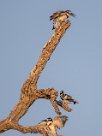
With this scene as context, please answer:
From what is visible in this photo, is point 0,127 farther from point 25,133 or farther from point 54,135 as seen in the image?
point 54,135

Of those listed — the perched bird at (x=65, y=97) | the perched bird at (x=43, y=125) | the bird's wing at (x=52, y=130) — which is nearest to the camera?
the perched bird at (x=43, y=125)

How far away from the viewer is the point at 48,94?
8.79 meters

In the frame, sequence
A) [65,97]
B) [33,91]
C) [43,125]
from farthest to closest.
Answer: [65,97] → [33,91] → [43,125]

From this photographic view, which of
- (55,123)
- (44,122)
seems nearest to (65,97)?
(55,123)

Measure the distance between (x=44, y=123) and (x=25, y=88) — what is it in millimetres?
945

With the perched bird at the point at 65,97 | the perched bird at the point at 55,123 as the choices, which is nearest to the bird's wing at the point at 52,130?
the perched bird at the point at 55,123

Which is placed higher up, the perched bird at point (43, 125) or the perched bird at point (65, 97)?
the perched bird at point (65, 97)

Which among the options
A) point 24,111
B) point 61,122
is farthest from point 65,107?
point 24,111

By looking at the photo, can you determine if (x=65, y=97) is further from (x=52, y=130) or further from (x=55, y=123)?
(x=52, y=130)

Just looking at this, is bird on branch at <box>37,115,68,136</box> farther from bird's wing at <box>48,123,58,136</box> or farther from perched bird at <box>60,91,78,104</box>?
perched bird at <box>60,91,78,104</box>

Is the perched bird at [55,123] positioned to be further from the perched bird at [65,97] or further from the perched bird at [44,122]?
the perched bird at [65,97]

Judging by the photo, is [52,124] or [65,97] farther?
[65,97]

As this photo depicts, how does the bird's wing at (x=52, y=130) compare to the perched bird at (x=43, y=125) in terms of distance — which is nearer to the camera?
→ the perched bird at (x=43, y=125)

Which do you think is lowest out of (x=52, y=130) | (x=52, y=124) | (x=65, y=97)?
(x=52, y=130)
